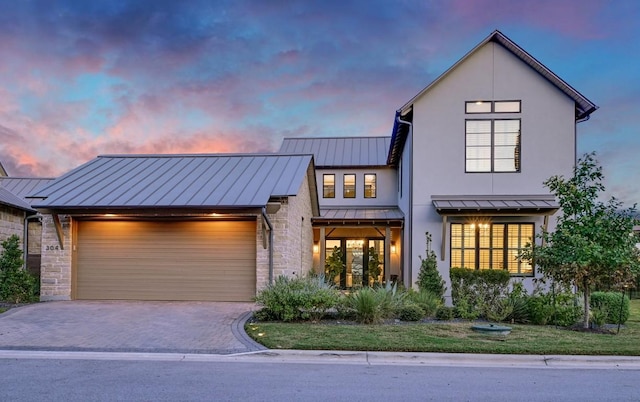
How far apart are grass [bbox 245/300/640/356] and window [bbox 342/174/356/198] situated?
530 inches

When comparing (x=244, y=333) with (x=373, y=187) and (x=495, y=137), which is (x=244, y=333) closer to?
(x=495, y=137)

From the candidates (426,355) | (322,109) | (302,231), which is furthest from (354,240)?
(426,355)

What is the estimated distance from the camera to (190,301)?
13.8m

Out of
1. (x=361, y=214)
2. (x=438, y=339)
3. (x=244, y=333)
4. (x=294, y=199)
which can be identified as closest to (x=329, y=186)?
(x=361, y=214)

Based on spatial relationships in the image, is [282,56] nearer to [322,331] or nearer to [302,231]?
[302,231]

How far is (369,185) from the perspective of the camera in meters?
23.4

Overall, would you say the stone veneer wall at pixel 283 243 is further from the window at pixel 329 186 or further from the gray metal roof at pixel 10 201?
the gray metal roof at pixel 10 201

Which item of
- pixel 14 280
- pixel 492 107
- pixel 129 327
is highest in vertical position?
pixel 492 107

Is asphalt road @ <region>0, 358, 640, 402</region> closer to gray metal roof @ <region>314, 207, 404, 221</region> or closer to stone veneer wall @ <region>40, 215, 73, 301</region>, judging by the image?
stone veneer wall @ <region>40, 215, 73, 301</region>

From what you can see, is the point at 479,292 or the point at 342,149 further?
the point at 342,149

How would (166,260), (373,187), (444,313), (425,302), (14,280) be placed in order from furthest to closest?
(373,187) → (166,260) → (14,280) → (425,302) → (444,313)

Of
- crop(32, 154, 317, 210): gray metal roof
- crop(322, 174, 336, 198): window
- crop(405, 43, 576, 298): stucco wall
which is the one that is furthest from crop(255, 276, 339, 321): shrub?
crop(322, 174, 336, 198): window

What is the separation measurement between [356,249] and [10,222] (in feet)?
47.4

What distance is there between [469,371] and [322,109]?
18747 millimetres
